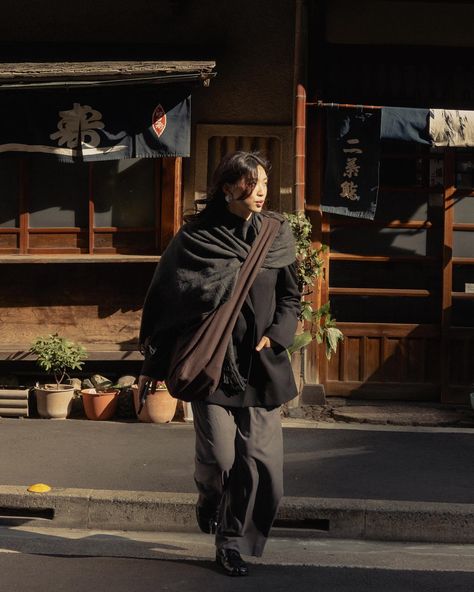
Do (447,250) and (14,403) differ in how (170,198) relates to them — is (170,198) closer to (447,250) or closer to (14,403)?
(14,403)

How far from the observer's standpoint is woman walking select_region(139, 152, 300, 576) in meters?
5.55

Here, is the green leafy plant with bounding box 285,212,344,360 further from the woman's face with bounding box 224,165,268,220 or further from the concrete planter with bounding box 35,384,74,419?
the woman's face with bounding box 224,165,268,220

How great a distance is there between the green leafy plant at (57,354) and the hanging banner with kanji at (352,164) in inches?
112

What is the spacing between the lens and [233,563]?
5.56 meters

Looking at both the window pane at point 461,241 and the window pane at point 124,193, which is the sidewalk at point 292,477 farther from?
the window pane at point 124,193

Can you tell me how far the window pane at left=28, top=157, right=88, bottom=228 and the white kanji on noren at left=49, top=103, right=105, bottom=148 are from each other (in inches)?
25.4

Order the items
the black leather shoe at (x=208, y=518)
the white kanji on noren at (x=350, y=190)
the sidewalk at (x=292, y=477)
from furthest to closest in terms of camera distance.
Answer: the white kanji on noren at (x=350, y=190) → the sidewalk at (x=292, y=477) → the black leather shoe at (x=208, y=518)

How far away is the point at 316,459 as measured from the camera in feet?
27.6

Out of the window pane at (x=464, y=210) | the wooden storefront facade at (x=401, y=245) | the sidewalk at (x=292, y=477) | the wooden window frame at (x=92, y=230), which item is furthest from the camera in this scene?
the window pane at (x=464, y=210)

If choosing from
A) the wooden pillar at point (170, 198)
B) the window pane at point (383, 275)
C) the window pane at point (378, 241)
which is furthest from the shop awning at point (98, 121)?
the window pane at point (383, 275)

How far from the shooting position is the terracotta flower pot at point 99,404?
1023cm

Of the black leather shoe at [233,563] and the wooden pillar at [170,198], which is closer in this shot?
the black leather shoe at [233,563]

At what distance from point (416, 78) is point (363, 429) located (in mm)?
3635

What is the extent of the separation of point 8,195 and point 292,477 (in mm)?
4921
